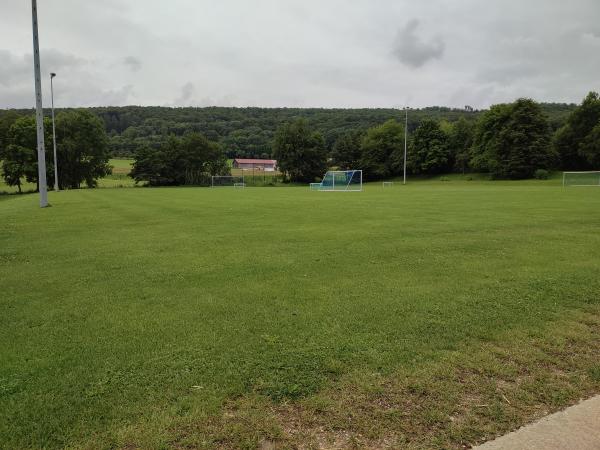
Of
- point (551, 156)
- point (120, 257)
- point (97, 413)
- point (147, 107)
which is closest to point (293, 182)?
point (551, 156)

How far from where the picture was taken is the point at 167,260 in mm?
8648

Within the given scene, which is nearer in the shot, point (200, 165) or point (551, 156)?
point (551, 156)

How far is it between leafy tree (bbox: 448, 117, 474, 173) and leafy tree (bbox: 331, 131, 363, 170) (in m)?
17.3

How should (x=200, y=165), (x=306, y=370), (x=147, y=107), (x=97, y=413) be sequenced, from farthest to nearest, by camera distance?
(x=147, y=107), (x=200, y=165), (x=306, y=370), (x=97, y=413)

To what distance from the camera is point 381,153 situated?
81938mm

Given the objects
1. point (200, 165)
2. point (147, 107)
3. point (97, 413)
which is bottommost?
point (97, 413)

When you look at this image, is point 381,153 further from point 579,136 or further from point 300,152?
point 579,136

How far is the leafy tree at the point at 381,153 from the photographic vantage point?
80.9 meters

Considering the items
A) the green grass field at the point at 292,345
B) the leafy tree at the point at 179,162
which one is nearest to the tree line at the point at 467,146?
the leafy tree at the point at 179,162

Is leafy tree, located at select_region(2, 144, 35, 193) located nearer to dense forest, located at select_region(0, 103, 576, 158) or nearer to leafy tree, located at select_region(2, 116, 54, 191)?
leafy tree, located at select_region(2, 116, 54, 191)

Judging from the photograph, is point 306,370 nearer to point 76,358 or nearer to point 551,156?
point 76,358

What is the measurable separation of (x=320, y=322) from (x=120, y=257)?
221 inches

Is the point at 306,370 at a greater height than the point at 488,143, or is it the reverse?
the point at 488,143

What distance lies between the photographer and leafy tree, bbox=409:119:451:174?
7588 centimetres
